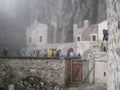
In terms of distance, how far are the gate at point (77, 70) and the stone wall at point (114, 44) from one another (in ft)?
44.6

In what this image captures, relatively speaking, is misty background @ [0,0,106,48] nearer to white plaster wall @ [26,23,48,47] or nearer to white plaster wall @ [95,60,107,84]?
white plaster wall @ [26,23,48,47]

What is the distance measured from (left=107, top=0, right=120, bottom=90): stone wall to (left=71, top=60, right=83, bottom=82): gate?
44.6 feet

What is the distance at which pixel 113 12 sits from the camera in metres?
2.10

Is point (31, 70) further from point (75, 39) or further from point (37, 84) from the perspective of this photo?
point (75, 39)

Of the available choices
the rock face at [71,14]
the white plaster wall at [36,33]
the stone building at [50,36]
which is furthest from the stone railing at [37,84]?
the rock face at [71,14]

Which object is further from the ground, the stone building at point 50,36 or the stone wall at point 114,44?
the stone building at point 50,36

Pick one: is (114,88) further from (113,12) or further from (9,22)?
(9,22)

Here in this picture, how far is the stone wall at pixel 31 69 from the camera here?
15.2 metres

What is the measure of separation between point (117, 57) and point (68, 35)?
33240 mm

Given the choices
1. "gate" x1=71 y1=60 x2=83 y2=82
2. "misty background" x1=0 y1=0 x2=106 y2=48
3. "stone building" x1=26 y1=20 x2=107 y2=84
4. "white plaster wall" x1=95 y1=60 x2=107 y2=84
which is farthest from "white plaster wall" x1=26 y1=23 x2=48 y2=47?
"white plaster wall" x1=95 y1=60 x2=107 y2=84

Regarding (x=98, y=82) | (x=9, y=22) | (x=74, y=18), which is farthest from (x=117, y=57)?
(x=9, y=22)

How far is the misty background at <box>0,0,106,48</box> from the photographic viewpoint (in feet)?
114

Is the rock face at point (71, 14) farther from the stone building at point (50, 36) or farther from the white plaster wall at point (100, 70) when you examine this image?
the white plaster wall at point (100, 70)

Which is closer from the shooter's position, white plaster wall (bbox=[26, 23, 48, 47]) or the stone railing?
the stone railing
